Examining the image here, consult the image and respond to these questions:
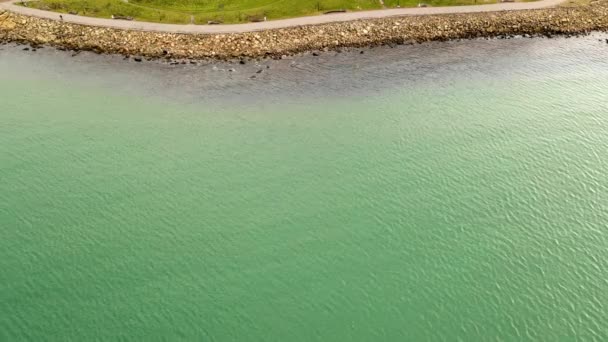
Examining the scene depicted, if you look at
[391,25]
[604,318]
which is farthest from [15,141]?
[604,318]

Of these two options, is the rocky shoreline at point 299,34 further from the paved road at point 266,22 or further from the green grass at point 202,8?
the green grass at point 202,8

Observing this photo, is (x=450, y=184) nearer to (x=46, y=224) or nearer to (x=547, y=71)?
(x=547, y=71)

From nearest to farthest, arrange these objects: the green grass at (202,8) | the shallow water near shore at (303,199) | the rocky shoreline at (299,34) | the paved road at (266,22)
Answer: the shallow water near shore at (303,199) → the rocky shoreline at (299,34) → the paved road at (266,22) → the green grass at (202,8)

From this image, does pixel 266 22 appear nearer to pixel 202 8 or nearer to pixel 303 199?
pixel 202 8

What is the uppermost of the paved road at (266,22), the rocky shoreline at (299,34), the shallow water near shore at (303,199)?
the paved road at (266,22)

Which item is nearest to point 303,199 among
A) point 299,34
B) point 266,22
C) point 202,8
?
point 299,34

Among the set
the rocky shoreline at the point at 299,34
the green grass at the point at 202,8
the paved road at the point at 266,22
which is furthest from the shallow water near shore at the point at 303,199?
the green grass at the point at 202,8

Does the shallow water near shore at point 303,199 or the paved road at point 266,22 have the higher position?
the paved road at point 266,22

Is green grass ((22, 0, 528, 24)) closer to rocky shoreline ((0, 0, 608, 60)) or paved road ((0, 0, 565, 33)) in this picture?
paved road ((0, 0, 565, 33))
